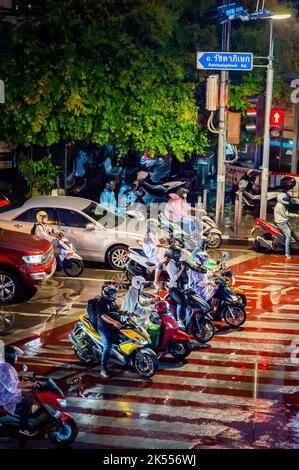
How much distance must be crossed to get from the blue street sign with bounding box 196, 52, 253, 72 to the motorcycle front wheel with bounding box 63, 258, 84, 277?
7.23m

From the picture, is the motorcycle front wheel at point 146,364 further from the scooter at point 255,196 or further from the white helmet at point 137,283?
the scooter at point 255,196

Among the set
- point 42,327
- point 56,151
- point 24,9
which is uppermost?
point 24,9

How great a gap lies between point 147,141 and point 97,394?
1518 centimetres

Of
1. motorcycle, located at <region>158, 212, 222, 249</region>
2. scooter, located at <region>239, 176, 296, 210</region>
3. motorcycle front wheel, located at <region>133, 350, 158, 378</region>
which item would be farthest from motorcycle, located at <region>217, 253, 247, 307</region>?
scooter, located at <region>239, 176, 296, 210</region>

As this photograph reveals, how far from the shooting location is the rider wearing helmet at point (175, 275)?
12.9 m

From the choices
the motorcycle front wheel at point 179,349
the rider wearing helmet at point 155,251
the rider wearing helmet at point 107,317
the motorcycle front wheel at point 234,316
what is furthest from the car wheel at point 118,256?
the rider wearing helmet at point 107,317

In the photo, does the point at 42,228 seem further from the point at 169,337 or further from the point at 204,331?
the point at 169,337

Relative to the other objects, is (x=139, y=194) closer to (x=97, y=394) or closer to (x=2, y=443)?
(x=97, y=394)

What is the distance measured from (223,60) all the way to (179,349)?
39.9ft

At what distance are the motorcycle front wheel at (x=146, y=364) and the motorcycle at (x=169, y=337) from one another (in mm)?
752

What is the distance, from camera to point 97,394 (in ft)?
34.6

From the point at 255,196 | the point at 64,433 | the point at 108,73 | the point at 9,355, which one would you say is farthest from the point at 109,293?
the point at 255,196
